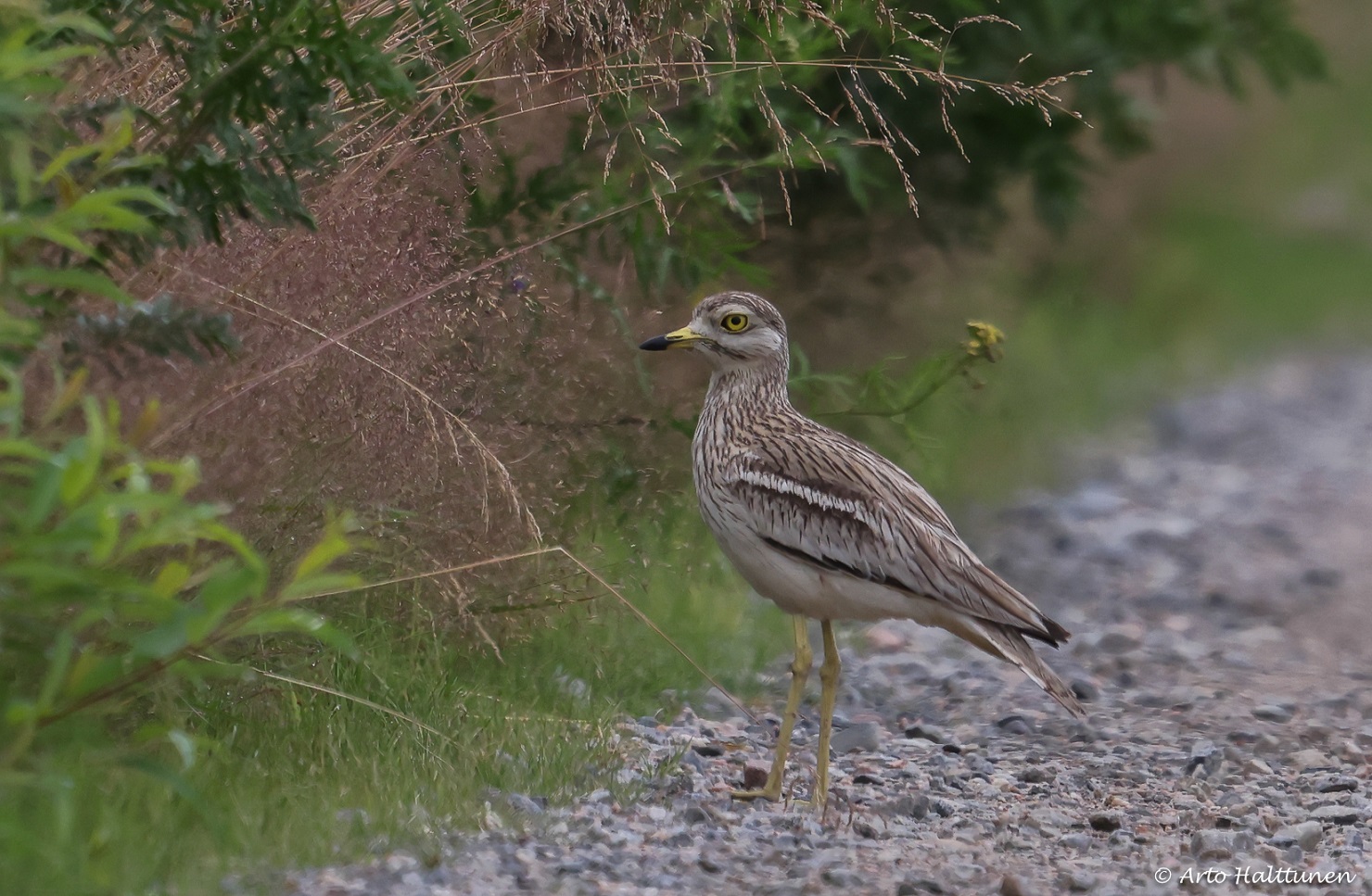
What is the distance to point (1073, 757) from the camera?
206 inches

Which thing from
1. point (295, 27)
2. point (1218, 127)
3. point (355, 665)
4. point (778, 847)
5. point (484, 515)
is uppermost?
point (295, 27)

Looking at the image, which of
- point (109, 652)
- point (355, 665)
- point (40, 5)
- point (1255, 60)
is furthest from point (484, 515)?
point (1255, 60)

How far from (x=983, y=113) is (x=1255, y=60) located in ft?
4.80

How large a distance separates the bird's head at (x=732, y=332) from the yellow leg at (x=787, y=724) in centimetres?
76

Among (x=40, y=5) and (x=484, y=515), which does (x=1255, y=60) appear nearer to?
(x=484, y=515)

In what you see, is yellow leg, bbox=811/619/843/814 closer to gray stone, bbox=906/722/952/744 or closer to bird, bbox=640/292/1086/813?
bird, bbox=640/292/1086/813

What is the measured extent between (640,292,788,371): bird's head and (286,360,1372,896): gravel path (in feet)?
3.57

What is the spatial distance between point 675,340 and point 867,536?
2.70 ft

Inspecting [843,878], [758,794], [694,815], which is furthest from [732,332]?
[843,878]

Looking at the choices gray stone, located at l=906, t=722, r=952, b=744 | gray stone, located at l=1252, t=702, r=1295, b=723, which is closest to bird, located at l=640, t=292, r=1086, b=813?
gray stone, located at l=906, t=722, r=952, b=744

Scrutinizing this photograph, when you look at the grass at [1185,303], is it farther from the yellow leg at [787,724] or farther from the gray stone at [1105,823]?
the gray stone at [1105,823]

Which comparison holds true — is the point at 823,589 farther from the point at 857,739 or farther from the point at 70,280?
the point at 70,280

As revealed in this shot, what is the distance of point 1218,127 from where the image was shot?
687 inches

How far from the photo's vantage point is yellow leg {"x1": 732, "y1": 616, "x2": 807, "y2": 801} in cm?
450
